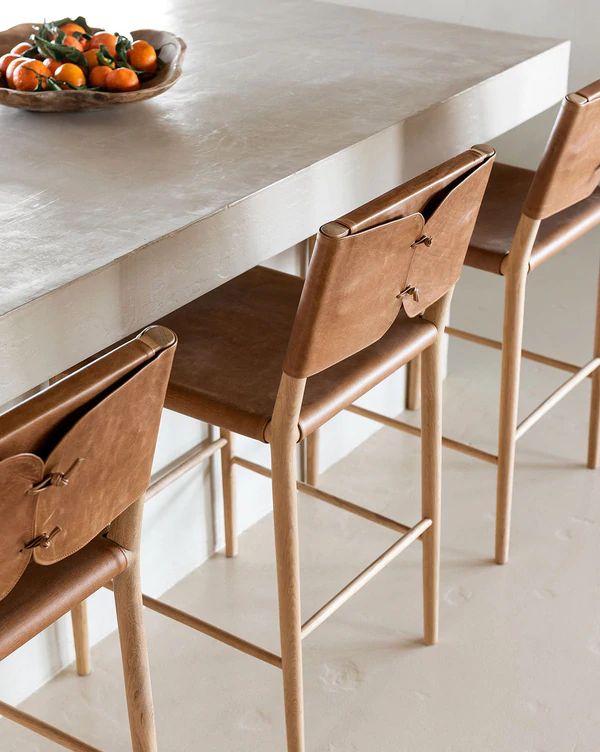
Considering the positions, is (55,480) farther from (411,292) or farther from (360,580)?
(360,580)

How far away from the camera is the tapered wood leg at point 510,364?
1993mm

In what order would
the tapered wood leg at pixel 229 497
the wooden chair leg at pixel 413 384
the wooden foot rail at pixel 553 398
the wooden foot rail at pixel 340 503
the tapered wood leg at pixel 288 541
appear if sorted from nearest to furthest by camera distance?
the tapered wood leg at pixel 288 541
the wooden foot rail at pixel 340 503
the tapered wood leg at pixel 229 497
the wooden foot rail at pixel 553 398
the wooden chair leg at pixel 413 384

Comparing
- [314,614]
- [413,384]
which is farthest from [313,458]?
[314,614]

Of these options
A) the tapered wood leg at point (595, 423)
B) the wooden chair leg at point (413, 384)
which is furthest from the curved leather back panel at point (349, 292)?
the wooden chair leg at point (413, 384)

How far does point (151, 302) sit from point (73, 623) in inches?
30.5

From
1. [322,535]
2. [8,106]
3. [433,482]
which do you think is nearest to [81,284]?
[8,106]

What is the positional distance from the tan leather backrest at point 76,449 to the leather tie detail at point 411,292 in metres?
0.49

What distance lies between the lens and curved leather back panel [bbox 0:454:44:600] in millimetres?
950

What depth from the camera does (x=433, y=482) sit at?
1.90m

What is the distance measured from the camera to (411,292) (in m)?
1.53

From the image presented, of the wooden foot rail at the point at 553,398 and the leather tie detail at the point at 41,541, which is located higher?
the leather tie detail at the point at 41,541

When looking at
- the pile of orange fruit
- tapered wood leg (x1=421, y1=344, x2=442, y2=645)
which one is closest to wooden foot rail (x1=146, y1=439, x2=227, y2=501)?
tapered wood leg (x1=421, y1=344, x2=442, y2=645)

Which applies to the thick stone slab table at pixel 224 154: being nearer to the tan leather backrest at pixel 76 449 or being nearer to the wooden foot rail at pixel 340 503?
the tan leather backrest at pixel 76 449

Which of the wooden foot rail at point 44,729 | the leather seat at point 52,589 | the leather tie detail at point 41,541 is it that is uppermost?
the leather tie detail at point 41,541
